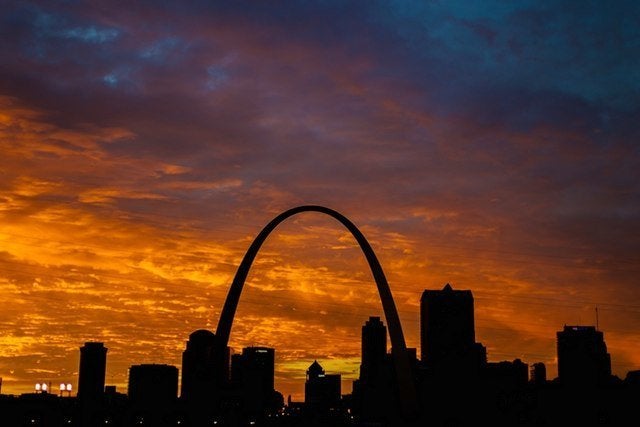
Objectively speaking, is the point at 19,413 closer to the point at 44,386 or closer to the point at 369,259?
the point at 44,386

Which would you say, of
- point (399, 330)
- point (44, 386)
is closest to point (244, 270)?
point (399, 330)

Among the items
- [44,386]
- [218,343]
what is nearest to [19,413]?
[44,386]

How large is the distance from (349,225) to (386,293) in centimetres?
833

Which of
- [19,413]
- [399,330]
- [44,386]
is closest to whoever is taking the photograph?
[399,330]

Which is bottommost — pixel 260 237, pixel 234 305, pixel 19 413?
pixel 19 413

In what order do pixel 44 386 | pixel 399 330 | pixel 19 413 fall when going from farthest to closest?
pixel 19 413
pixel 44 386
pixel 399 330

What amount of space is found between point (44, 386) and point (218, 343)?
8387cm

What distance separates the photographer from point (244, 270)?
89.5 m

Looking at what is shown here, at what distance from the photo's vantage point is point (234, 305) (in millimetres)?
88125

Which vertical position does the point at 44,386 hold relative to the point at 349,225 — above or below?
below

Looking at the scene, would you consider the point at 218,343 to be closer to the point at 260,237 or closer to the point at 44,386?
the point at 260,237

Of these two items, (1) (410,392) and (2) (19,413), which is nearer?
(1) (410,392)

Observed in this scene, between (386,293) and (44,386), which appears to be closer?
(386,293)

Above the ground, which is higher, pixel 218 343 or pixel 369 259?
pixel 369 259
